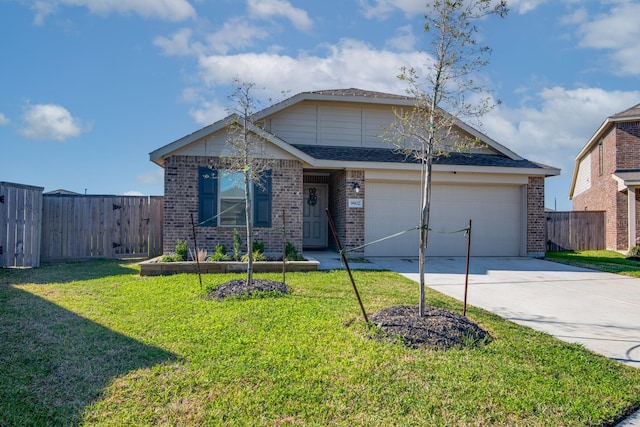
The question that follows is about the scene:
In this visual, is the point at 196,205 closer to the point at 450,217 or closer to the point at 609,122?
the point at 450,217

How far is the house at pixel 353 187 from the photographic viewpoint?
34.4 feet

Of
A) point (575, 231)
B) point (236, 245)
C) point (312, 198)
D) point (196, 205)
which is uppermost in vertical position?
point (312, 198)

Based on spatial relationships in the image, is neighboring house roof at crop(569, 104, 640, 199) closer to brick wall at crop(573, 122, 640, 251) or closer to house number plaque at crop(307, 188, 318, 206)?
brick wall at crop(573, 122, 640, 251)

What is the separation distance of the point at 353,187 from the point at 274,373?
858 centimetres

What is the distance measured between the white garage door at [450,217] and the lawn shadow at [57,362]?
8361 millimetres

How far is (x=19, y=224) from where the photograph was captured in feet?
31.6

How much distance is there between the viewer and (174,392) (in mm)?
3133

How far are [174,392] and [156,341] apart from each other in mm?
1234

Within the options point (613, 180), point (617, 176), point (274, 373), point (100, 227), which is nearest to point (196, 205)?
point (100, 227)

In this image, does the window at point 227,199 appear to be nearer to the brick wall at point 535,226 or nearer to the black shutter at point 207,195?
the black shutter at point 207,195

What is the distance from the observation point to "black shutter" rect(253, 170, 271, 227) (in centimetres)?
1067

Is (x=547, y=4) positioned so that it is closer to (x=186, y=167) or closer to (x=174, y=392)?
(x=186, y=167)

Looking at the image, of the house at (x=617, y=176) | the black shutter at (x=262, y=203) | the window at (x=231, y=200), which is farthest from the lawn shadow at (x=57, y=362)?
the house at (x=617, y=176)

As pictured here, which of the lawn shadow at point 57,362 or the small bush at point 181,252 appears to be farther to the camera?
the small bush at point 181,252
